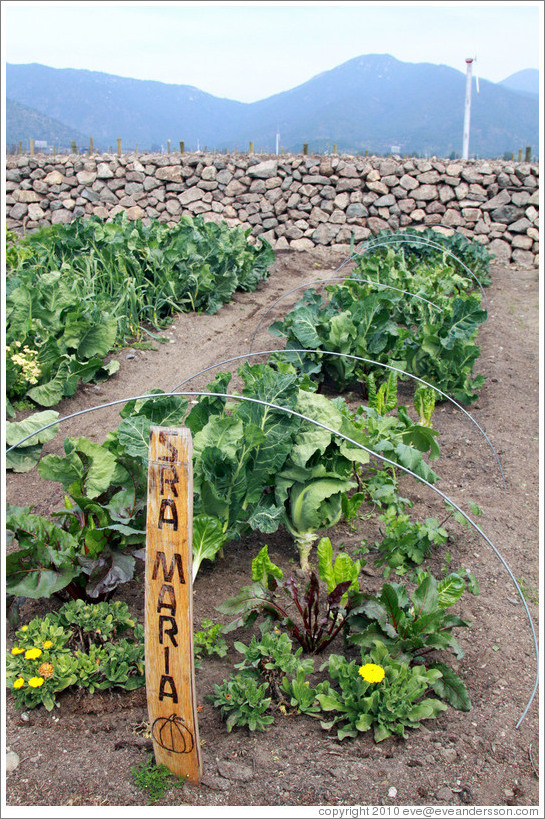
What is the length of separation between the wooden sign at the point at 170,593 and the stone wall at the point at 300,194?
10046mm

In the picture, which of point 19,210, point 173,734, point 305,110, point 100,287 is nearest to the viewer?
point 173,734

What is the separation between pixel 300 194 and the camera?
11.6 metres

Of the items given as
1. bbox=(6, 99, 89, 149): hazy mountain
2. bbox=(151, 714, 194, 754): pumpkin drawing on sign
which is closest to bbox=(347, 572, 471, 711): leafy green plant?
bbox=(151, 714, 194, 754): pumpkin drawing on sign

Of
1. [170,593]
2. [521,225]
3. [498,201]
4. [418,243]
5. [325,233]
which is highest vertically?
[498,201]

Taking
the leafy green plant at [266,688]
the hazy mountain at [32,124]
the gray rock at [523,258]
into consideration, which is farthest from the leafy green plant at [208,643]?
the hazy mountain at [32,124]

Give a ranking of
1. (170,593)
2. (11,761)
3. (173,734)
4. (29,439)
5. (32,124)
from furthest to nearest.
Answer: (32,124) → (29,439) → (11,761) → (173,734) → (170,593)

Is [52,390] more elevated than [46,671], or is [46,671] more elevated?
[52,390]

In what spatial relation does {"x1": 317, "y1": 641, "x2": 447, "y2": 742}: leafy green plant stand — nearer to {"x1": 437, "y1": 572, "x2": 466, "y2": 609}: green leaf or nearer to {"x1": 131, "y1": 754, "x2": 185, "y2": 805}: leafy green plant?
{"x1": 437, "y1": 572, "x2": 466, "y2": 609}: green leaf

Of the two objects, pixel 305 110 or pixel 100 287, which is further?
pixel 305 110

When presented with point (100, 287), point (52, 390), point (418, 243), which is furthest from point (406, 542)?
point (418, 243)

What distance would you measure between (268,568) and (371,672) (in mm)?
627

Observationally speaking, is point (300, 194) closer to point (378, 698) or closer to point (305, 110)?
point (378, 698)

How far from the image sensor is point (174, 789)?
195 centimetres

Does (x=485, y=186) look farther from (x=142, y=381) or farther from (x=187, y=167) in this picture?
(x=142, y=381)
